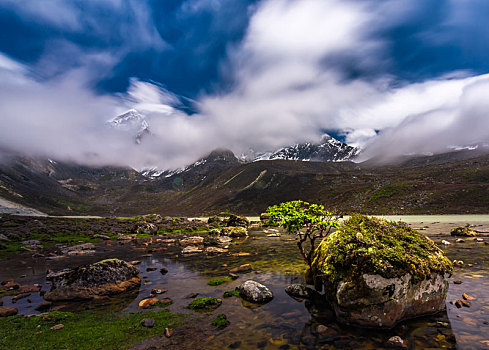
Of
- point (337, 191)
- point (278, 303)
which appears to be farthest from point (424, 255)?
point (337, 191)

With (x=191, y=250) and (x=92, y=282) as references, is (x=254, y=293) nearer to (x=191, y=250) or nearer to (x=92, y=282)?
(x=92, y=282)

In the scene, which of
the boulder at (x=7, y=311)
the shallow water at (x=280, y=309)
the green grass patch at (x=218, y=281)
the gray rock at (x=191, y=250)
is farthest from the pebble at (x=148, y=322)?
the gray rock at (x=191, y=250)

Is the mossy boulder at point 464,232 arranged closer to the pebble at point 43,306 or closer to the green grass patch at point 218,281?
the green grass patch at point 218,281

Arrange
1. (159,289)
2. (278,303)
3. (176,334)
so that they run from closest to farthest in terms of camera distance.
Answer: (176,334) → (278,303) → (159,289)

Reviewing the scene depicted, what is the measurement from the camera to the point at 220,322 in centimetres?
1123

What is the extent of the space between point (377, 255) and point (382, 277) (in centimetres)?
95

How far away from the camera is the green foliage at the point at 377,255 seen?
10641 mm

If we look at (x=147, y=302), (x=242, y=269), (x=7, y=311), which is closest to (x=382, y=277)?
(x=147, y=302)

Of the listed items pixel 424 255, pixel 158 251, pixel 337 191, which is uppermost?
pixel 337 191

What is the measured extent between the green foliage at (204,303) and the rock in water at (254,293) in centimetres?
171

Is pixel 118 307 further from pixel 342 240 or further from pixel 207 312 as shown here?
pixel 342 240

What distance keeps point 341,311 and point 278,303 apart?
3.86 meters

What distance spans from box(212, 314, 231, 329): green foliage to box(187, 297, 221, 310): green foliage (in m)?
1.66

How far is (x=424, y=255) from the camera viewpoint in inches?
460
